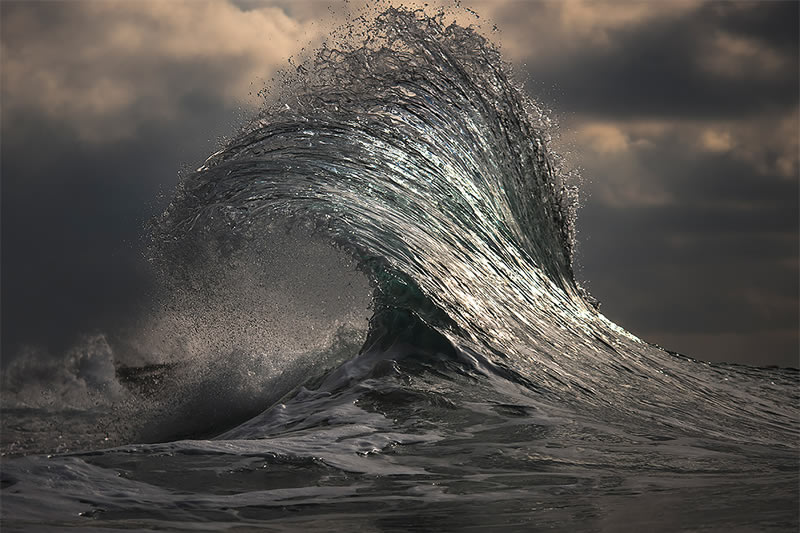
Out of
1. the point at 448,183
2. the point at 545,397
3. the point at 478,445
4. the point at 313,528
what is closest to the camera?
the point at 313,528

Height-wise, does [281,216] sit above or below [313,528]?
above

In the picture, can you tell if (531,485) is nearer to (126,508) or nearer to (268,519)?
(268,519)

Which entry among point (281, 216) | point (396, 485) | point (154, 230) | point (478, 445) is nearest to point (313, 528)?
point (396, 485)

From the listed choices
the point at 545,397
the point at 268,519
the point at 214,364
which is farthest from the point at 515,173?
the point at 268,519

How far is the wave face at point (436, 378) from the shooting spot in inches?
140

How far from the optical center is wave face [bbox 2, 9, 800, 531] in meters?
3.57

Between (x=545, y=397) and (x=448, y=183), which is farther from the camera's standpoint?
(x=448, y=183)

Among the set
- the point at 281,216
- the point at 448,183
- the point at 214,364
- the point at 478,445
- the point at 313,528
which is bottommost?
the point at 313,528

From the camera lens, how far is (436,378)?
602 cm

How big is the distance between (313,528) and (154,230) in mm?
8224

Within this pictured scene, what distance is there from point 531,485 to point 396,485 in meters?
0.63

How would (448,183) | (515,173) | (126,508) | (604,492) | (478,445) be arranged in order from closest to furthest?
1. (126,508)
2. (604,492)
3. (478,445)
4. (448,183)
5. (515,173)

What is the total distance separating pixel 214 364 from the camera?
28.8 ft

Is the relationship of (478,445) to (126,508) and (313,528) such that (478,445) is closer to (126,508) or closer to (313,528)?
(313,528)
